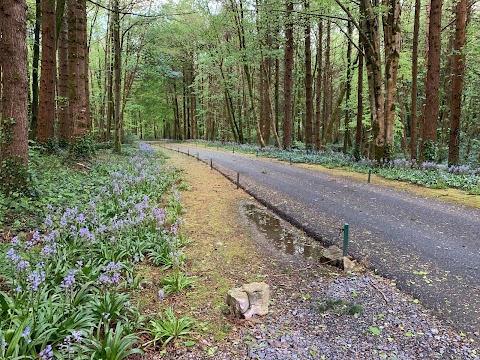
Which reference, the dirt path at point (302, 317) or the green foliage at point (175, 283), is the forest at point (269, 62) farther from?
the dirt path at point (302, 317)

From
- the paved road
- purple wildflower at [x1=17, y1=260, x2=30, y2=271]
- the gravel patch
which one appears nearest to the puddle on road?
the paved road

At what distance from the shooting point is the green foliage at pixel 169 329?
2956 millimetres

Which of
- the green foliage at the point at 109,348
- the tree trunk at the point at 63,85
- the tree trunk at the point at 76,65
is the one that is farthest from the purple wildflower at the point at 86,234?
the tree trunk at the point at 63,85

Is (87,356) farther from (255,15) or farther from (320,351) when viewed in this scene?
(255,15)

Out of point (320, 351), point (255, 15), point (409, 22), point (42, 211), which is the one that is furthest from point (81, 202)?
point (409, 22)

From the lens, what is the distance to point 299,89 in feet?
101

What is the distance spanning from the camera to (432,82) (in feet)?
40.5

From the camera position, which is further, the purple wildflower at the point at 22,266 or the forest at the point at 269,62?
the forest at the point at 269,62

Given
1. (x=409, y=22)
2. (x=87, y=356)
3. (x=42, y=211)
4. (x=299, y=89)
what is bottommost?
(x=87, y=356)

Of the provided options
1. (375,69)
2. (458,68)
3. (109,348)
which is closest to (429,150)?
(458,68)

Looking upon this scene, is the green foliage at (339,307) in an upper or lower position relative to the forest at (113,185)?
lower

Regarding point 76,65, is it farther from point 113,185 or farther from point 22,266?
point 22,266

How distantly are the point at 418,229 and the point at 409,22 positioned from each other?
2054cm

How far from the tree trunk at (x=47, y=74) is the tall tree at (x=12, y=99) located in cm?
597
